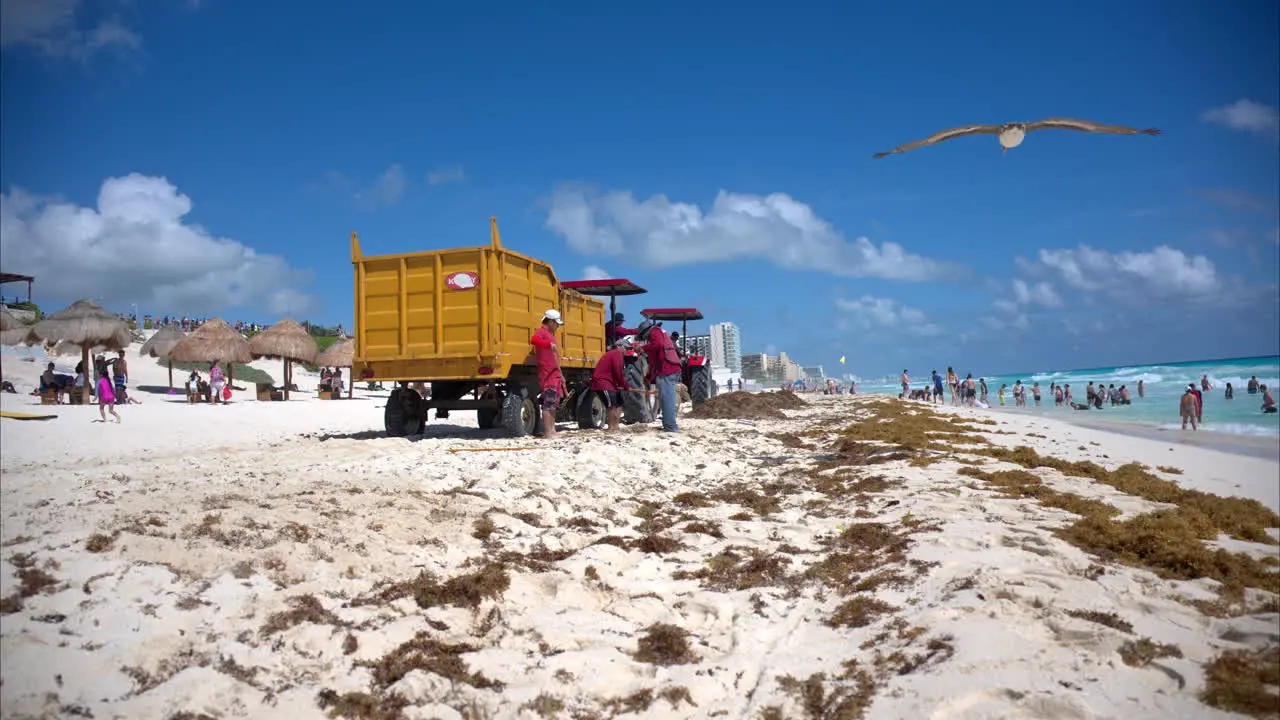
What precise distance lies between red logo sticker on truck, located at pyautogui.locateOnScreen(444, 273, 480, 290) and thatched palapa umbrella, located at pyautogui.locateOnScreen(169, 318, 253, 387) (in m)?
18.8

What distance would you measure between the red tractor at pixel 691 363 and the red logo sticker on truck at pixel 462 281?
748cm

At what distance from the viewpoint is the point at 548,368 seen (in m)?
8.74

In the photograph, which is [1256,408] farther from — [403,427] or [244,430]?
[244,430]

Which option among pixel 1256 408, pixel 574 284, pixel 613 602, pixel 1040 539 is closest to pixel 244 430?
pixel 574 284

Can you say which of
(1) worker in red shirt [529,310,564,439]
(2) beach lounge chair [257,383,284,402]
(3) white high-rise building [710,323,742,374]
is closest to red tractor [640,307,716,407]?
(1) worker in red shirt [529,310,564,439]

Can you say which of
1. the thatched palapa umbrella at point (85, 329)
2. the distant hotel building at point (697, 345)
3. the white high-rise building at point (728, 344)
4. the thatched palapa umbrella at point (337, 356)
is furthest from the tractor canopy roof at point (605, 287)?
the white high-rise building at point (728, 344)

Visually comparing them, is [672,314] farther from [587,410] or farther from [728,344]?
[728,344]

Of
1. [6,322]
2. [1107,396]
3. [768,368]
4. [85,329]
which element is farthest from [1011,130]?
[768,368]

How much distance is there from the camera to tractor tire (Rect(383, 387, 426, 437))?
9557mm

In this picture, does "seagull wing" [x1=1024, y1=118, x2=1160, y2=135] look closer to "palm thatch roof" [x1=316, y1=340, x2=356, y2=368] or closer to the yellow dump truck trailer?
the yellow dump truck trailer

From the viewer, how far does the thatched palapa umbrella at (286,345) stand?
2467 cm

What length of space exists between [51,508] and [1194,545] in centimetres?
592

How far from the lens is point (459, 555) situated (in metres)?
4.03

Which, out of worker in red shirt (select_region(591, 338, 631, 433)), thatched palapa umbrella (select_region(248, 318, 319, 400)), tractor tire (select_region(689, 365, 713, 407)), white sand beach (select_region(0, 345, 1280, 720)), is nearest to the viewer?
white sand beach (select_region(0, 345, 1280, 720))
